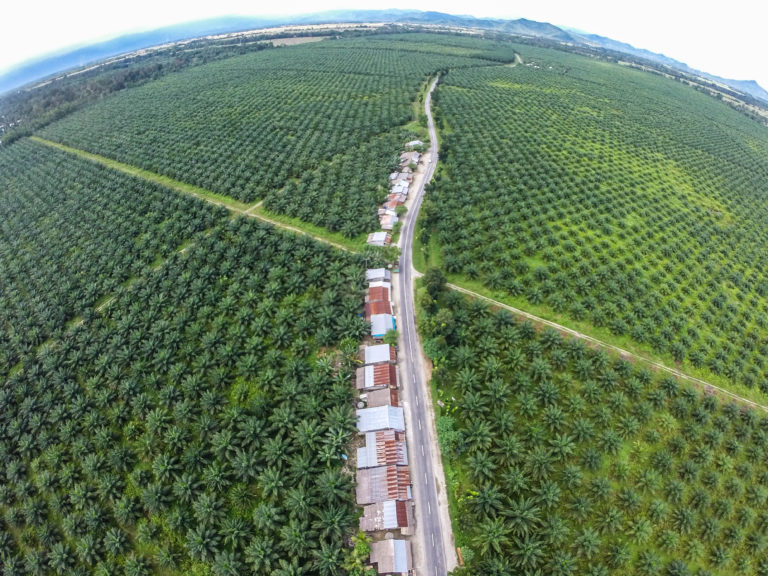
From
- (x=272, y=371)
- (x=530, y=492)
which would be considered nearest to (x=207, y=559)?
(x=272, y=371)

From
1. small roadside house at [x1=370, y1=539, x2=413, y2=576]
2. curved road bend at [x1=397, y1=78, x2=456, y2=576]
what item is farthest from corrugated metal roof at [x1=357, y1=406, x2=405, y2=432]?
small roadside house at [x1=370, y1=539, x2=413, y2=576]

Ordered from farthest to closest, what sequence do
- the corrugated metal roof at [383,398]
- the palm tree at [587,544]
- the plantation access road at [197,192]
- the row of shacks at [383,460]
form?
the plantation access road at [197,192]
the corrugated metal roof at [383,398]
the row of shacks at [383,460]
the palm tree at [587,544]

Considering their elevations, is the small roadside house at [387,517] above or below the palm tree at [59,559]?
above

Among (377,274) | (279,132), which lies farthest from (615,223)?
(279,132)

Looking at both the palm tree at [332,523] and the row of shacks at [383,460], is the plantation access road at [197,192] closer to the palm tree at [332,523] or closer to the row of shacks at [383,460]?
the row of shacks at [383,460]

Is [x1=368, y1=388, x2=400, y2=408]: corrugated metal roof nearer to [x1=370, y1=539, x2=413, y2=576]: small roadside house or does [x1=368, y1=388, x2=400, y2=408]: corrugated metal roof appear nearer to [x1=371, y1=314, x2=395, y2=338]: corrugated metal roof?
[x1=371, y1=314, x2=395, y2=338]: corrugated metal roof

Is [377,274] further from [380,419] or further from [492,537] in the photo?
[492,537]

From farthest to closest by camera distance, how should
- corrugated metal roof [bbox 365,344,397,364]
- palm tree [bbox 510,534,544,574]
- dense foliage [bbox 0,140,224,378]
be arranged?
dense foliage [bbox 0,140,224,378] < corrugated metal roof [bbox 365,344,397,364] < palm tree [bbox 510,534,544,574]

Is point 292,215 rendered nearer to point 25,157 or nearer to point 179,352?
point 179,352

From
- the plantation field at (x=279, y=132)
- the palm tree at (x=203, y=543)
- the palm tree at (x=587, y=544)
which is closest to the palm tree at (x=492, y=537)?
the palm tree at (x=587, y=544)
